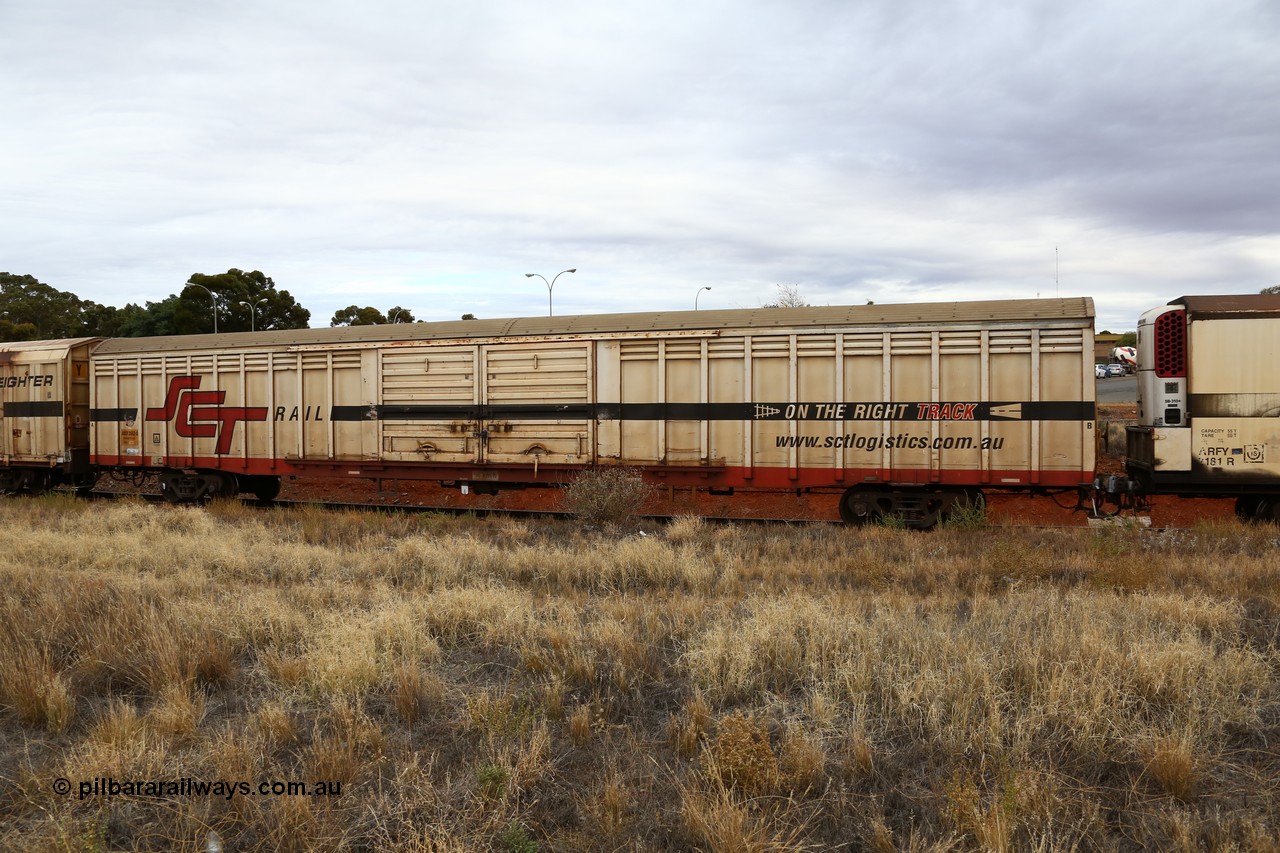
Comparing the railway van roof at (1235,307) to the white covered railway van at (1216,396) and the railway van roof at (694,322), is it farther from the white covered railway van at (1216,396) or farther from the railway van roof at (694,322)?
the railway van roof at (694,322)

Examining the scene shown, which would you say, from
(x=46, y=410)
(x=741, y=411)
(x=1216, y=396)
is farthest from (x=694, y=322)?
(x=46, y=410)

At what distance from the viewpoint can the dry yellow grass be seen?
3650 mm

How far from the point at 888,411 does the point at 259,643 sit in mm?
8712

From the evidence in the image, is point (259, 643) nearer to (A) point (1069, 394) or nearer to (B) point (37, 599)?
(B) point (37, 599)

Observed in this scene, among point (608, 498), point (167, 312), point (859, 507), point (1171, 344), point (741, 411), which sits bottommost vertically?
point (859, 507)

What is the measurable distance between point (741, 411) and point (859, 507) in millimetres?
2266

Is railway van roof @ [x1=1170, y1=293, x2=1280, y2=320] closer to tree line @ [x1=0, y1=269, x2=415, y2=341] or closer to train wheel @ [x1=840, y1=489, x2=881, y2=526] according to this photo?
train wheel @ [x1=840, y1=489, x2=881, y2=526]

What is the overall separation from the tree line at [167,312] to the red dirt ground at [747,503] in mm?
29414

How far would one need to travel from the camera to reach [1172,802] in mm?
3770

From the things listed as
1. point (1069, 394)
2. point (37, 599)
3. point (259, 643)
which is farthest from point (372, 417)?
point (1069, 394)

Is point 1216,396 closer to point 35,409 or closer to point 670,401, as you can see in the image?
point 670,401

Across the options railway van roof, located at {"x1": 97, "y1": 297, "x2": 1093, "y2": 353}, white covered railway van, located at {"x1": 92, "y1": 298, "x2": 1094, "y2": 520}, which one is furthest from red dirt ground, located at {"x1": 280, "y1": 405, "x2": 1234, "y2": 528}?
railway van roof, located at {"x1": 97, "y1": 297, "x2": 1093, "y2": 353}

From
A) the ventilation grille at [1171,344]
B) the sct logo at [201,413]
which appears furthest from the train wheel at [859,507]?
the sct logo at [201,413]

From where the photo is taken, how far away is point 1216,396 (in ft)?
35.4
